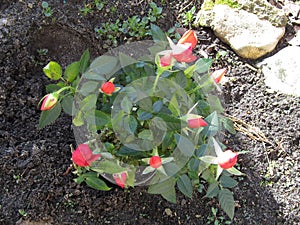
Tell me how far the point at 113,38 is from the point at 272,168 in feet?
2.42

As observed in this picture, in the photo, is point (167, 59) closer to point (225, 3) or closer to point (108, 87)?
point (108, 87)

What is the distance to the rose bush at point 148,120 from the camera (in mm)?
1364

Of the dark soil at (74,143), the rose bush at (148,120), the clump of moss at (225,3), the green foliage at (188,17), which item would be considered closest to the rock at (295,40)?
the dark soil at (74,143)

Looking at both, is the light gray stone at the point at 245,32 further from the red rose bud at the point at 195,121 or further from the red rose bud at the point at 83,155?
the red rose bud at the point at 83,155

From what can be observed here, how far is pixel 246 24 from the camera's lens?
1.97m

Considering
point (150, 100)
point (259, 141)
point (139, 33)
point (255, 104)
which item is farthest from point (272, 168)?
point (139, 33)

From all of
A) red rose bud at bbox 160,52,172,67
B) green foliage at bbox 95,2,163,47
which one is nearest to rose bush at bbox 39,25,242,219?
red rose bud at bbox 160,52,172,67

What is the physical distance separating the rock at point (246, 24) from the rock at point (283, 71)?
Answer: 0.05 meters

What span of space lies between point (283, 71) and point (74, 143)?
0.83 metres

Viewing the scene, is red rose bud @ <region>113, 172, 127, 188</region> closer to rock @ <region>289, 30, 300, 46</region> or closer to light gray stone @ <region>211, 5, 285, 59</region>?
light gray stone @ <region>211, 5, 285, 59</region>

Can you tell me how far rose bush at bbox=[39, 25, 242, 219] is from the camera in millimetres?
1364

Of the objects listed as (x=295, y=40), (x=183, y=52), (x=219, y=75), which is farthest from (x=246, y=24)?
(x=183, y=52)

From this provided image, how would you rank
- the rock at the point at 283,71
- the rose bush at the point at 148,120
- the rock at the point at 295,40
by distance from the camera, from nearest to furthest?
the rose bush at the point at 148,120 < the rock at the point at 283,71 < the rock at the point at 295,40

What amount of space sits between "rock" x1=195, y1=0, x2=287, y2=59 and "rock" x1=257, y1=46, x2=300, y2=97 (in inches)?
2.2
